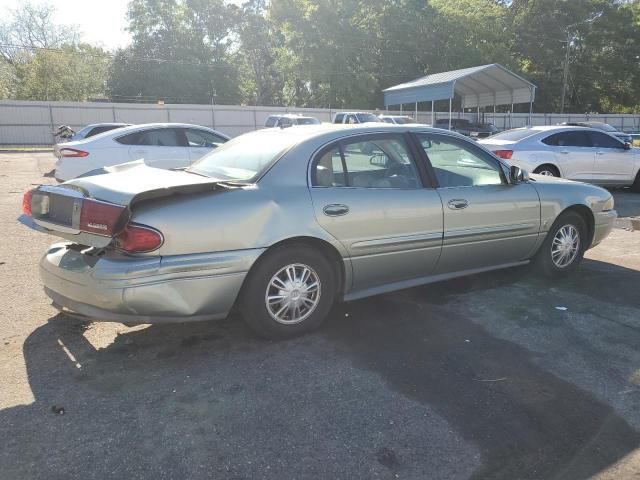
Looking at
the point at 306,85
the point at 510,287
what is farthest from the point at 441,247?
the point at 306,85

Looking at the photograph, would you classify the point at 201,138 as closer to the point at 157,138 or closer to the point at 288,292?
the point at 157,138

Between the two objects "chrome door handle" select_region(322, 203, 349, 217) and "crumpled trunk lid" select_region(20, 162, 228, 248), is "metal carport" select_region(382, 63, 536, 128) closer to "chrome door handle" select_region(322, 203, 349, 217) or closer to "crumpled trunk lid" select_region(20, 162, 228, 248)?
"chrome door handle" select_region(322, 203, 349, 217)

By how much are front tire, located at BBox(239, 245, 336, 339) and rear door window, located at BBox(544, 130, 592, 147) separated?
8.57 m

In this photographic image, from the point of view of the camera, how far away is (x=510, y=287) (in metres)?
5.23

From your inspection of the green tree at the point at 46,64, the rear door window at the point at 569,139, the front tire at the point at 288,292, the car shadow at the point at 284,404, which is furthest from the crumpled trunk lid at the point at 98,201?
the green tree at the point at 46,64

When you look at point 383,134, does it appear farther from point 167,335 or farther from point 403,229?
point 167,335

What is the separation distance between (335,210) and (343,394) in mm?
1382

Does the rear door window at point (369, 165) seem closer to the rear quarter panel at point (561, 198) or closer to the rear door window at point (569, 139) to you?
the rear quarter panel at point (561, 198)

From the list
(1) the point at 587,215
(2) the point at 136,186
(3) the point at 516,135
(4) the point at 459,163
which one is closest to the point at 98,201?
(2) the point at 136,186

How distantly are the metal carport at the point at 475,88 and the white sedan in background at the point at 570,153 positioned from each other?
14712 mm

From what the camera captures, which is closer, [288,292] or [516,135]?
[288,292]

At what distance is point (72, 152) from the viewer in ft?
33.6

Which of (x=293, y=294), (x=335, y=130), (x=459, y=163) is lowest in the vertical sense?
(x=293, y=294)

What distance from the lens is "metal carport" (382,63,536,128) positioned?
26.1 metres
